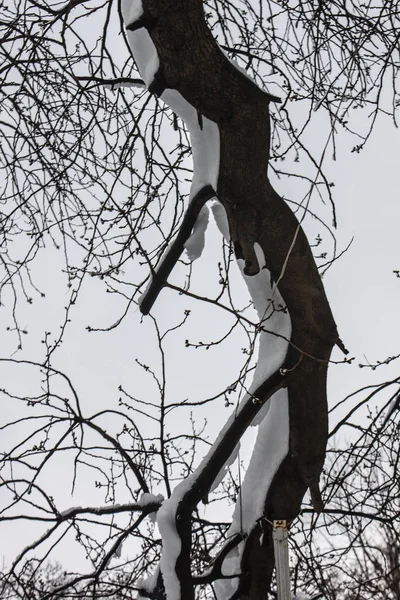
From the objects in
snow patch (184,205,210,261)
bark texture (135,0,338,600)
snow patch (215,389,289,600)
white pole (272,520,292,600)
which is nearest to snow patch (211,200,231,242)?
snow patch (184,205,210,261)

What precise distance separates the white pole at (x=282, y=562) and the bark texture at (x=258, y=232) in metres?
0.46

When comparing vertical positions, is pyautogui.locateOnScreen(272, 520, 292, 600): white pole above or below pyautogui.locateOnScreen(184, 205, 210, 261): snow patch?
below

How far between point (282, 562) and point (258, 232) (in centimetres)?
103

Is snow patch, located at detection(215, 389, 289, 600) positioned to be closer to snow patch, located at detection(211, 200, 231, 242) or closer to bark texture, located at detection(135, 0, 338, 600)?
bark texture, located at detection(135, 0, 338, 600)

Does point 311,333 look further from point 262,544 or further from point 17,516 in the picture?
point 17,516

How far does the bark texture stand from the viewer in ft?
6.09

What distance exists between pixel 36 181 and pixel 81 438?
1458 mm

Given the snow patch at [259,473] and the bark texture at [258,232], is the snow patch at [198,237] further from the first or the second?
the snow patch at [259,473]

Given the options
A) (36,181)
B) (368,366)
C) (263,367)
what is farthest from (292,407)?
(36,181)

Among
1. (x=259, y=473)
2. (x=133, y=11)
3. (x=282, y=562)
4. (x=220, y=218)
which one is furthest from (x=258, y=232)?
(x=282, y=562)

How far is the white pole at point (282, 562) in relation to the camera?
157 centimetres

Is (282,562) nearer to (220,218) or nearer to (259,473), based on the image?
(259,473)

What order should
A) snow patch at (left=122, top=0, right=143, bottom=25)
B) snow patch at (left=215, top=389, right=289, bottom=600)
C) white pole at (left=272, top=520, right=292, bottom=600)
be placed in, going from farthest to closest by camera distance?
1. snow patch at (left=215, top=389, right=289, bottom=600)
2. snow patch at (left=122, top=0, right=143, bottom=25)
3. white pole at (left=272, top=520, right=292, bottom=600)

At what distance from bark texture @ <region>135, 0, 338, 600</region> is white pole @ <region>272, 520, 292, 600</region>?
0.46m
